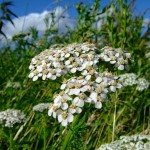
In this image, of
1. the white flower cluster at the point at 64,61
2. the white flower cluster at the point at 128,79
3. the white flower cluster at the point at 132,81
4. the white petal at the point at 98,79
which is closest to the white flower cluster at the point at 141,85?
the white flower cluster at the point at 132,81

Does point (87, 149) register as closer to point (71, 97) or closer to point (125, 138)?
point (125, 138)

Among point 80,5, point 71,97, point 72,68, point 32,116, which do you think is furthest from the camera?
point 80,5

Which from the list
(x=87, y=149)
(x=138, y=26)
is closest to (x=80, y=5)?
(x=138, y=26)

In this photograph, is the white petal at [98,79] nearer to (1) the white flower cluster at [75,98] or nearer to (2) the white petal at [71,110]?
(1) the white flower cluster at [75,98]

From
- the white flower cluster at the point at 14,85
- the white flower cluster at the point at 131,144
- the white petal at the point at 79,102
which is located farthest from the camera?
the white flower cluster at the point at 14,85

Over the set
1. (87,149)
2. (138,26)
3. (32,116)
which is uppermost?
(138,26)

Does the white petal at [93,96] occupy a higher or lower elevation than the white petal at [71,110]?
higher

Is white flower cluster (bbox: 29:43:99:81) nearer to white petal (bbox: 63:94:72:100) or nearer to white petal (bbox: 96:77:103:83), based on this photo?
white petal (bbox: 96:77:103:83)
